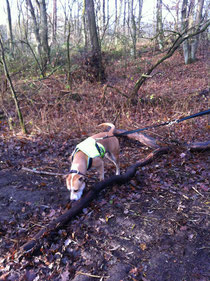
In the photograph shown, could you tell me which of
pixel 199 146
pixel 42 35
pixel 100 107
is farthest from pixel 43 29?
pixel 199 146

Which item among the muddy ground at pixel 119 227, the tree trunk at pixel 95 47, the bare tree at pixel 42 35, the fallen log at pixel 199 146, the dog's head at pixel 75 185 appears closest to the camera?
the muddy ground at pixel 119 227

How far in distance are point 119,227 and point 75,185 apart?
0.97 meters

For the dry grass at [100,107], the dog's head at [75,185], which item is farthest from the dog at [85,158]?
the dry grass at [100,107]

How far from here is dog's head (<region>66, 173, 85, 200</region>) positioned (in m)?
3.59

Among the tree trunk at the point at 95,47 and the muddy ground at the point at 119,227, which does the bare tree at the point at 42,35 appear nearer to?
the tree trunk at the point at 95,47

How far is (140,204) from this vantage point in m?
3.74

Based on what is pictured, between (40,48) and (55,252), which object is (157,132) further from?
(40,48)

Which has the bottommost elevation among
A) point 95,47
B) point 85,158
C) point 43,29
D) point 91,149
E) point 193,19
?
point 85,158

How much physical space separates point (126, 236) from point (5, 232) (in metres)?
1.83

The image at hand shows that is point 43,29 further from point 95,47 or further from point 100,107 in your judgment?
point 100,107

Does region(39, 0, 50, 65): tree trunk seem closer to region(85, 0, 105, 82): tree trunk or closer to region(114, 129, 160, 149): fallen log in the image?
region(85, 0, 105, 82): tree trunk

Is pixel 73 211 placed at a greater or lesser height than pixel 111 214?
greater

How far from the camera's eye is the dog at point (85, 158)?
3.64m

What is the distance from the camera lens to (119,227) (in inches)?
128
